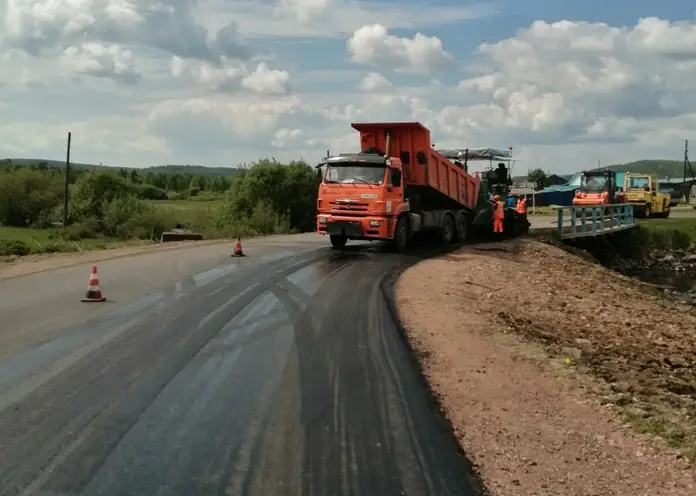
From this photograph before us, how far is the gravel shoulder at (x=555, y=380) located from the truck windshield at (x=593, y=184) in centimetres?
2327

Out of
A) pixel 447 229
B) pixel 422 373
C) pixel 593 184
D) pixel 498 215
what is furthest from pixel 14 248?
pixel 593 184

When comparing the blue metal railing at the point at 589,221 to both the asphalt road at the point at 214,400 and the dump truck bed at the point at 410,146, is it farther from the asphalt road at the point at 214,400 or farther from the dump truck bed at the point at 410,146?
the asphalt road at the point at 214,400

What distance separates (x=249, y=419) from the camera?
6.87 meters

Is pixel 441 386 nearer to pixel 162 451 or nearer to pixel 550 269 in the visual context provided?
pixel 162 451

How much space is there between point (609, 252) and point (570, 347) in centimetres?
2362

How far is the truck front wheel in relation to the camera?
21344 mm

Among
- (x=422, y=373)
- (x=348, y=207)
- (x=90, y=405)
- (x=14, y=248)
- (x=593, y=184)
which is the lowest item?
(x=90, y=405)

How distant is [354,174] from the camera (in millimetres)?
21047

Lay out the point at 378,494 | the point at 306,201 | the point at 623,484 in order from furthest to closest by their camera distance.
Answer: the point at 306,201, the point at 623,484, the point at 378,494

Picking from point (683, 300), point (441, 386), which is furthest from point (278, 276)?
point (683, 300)

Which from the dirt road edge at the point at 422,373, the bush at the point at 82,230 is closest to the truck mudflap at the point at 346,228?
the dirt road edge at the point at 422,373

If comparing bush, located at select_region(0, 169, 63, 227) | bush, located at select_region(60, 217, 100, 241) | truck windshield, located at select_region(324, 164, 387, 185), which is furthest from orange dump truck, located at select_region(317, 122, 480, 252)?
bush, located at select_region(0, 169, 63, 227)

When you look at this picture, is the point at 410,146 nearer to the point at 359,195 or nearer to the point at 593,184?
the point at 359,195

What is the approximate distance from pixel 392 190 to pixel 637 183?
3082cm
